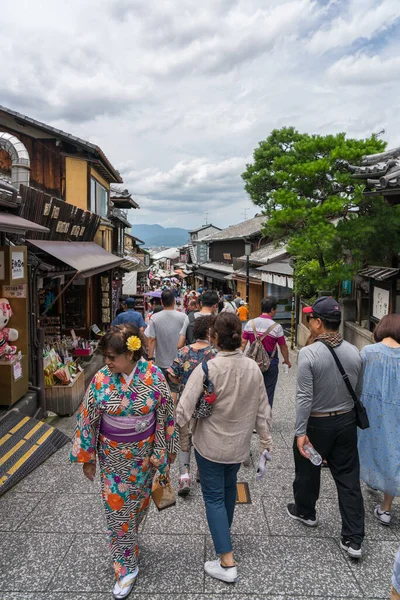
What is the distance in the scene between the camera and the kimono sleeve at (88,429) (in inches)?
115

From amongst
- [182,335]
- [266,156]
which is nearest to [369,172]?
[182,335]

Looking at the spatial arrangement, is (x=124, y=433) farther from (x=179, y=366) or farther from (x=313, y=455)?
(x=313, y=455)

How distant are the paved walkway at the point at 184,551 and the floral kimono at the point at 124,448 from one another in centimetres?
34

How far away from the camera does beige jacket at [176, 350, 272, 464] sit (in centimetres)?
309

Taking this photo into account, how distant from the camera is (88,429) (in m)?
2.94

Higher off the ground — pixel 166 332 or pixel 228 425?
pixel 166 332

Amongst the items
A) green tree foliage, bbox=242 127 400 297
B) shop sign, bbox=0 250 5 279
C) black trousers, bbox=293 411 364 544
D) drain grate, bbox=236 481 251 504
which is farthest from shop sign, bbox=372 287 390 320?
shop sign, bbox=0 250 5 279

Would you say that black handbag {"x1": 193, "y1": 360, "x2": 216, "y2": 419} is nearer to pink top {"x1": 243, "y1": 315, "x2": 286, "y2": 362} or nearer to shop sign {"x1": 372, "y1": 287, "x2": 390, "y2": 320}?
pink top {"x1": 243, "y1": 315, "x2": 286, "y2": 362}

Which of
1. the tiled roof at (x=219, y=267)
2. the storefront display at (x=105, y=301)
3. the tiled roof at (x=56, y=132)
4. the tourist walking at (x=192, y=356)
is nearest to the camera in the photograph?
the tourist walking at (x=192, y=356)

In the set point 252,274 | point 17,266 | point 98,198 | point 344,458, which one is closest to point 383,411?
point 344,458

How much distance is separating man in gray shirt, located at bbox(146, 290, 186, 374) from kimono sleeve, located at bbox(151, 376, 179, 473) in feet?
10.2

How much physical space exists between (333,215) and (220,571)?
820 cm

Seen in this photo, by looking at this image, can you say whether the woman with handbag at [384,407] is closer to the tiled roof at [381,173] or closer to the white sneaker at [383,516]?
the white sneaker at [383,516]

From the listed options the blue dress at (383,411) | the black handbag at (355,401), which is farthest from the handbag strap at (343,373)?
the blue dress at (383,411)
